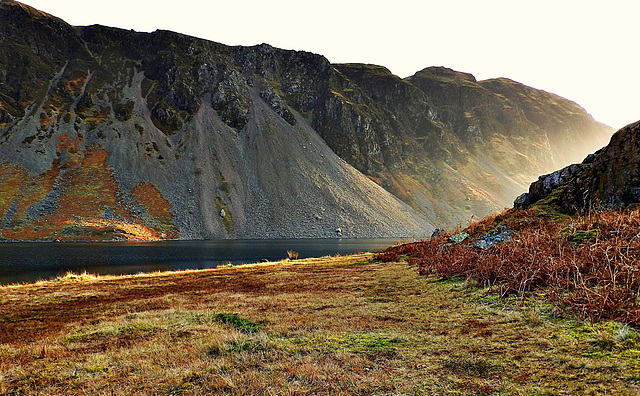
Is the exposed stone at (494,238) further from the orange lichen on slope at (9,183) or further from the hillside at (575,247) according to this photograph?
the orange lichen on slope at (9,183)

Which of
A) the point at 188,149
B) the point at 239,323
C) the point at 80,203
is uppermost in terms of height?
the point at 188,149

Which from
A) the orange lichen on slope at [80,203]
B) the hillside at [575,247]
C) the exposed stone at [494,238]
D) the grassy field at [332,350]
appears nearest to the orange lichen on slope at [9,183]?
the orange lichen on slope at [80,203]

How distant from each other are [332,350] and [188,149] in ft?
461

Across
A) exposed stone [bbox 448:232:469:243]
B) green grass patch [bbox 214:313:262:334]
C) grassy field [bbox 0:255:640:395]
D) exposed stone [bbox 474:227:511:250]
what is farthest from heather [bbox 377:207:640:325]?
green grass patch [bbox 214:313:262:334]

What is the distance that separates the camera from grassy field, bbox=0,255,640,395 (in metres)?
5.73

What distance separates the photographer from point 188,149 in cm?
13462

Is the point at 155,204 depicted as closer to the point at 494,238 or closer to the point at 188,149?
the point at 188,149

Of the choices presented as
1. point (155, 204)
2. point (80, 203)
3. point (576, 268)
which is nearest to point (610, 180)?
point (576, 268)

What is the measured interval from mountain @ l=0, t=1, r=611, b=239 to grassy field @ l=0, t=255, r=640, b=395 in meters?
98.6

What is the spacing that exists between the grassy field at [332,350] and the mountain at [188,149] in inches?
3883

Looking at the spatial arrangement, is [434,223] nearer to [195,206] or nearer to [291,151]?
[291,151]

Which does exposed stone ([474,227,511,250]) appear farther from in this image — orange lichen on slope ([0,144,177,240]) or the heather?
orange lichen on slope ([0,144,177,240])

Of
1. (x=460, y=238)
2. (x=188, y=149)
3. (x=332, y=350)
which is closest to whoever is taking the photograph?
(x=332, y=350)

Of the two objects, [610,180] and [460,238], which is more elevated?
[610,180]
